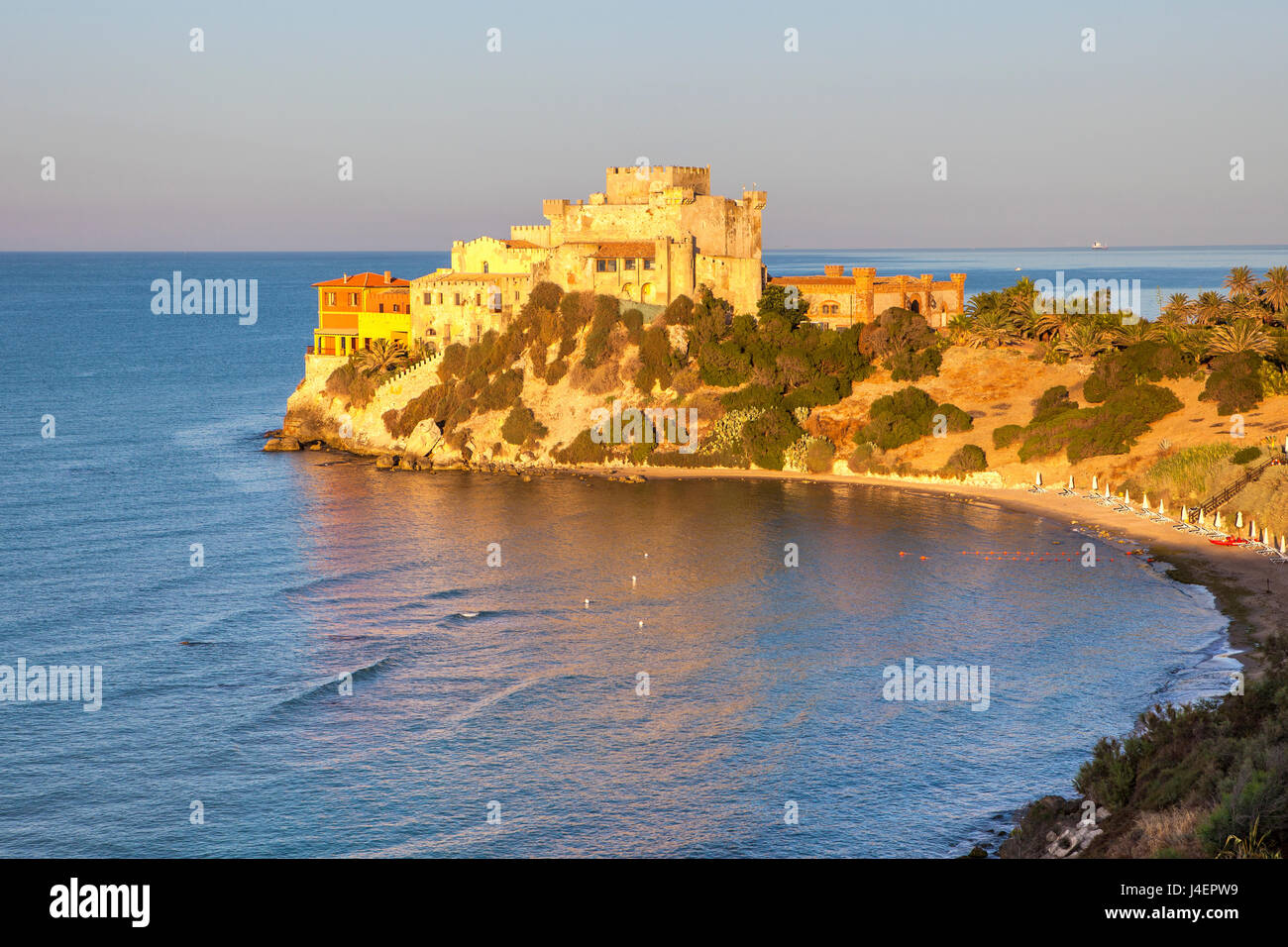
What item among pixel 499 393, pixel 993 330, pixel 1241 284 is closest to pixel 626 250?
pixel 499 393

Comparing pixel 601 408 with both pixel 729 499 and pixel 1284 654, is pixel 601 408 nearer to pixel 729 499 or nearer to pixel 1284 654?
pixel 729 499

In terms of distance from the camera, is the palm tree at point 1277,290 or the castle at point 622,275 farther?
the castle at point 622,275

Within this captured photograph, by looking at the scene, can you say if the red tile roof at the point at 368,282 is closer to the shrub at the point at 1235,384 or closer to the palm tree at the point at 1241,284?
the shrub at the point at 1235,384

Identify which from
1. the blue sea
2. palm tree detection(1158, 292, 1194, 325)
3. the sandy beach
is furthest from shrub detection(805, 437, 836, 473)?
palm tree detection(1158, 292, 1194, 325)

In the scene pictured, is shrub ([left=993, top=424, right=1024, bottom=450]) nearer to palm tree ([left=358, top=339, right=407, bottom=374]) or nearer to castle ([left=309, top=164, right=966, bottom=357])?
castle ([left=309, top=164, right=966, bottom=357])

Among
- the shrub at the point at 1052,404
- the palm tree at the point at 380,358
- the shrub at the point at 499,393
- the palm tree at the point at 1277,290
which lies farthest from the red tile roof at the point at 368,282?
the palm tree at the point at 1277,290

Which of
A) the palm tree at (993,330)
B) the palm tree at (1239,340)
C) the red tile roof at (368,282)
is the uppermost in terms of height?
the red tile roof at (368,282)
